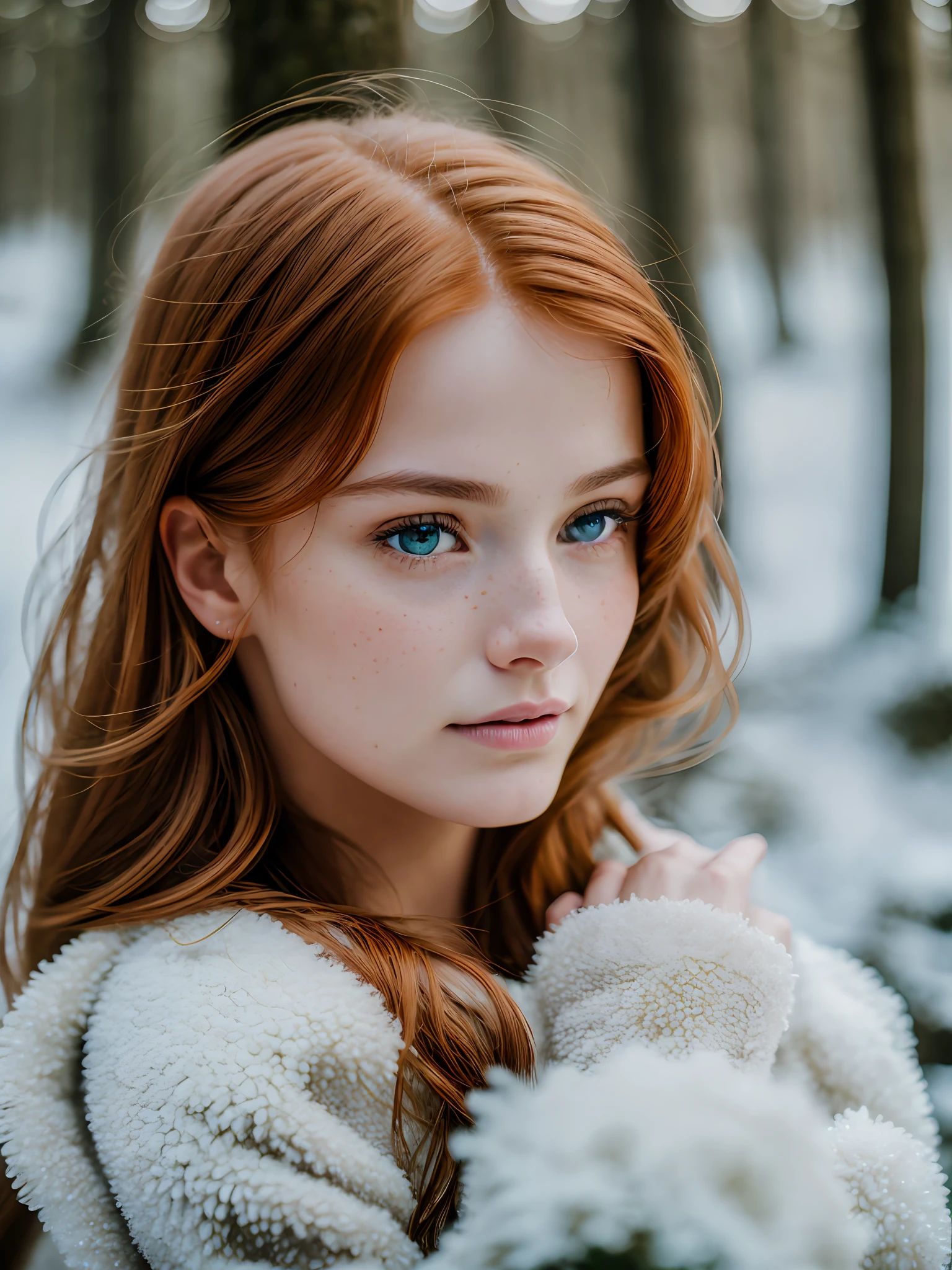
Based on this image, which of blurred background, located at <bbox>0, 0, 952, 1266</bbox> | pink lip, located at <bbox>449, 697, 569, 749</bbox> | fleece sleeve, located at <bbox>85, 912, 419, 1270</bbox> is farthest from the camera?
blurred background, located at <bbox>0, 0, 952, 1266</bbox>

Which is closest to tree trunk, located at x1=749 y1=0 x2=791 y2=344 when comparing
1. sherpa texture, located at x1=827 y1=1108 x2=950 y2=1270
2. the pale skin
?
the pale skin

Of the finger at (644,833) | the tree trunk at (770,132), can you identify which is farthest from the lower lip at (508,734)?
the tree trunk at (770,132)

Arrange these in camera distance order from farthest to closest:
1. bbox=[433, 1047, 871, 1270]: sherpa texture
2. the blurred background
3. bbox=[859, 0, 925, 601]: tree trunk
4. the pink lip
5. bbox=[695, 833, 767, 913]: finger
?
1. bbox=[859, 0, 925, 601]: tree trunk
2. the blurred background
3. bbox=[695, 833, 767, 913]: finger
4. the pink lip
5. bbox=[433, 1047, 871, 1270]: sherpa texture

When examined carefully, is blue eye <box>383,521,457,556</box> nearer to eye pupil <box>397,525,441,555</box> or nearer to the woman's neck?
eye pupil <box>397,525,441,555</box>

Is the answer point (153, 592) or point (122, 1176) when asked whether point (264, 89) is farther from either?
point (122, 1176)

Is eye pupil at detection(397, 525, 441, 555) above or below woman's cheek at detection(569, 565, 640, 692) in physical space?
above

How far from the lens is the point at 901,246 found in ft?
6.10

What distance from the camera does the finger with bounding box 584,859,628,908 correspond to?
1.01 m

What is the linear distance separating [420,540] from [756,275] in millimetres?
1669

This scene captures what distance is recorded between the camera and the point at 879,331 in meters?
2.14

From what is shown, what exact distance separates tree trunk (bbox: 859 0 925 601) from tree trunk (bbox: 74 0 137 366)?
51.3 inches

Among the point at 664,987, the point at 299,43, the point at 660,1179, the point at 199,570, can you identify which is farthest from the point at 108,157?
the point at 660,1179

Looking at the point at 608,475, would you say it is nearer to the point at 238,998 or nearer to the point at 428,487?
the point at 428,487

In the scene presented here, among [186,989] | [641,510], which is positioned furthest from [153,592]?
[641,510]
